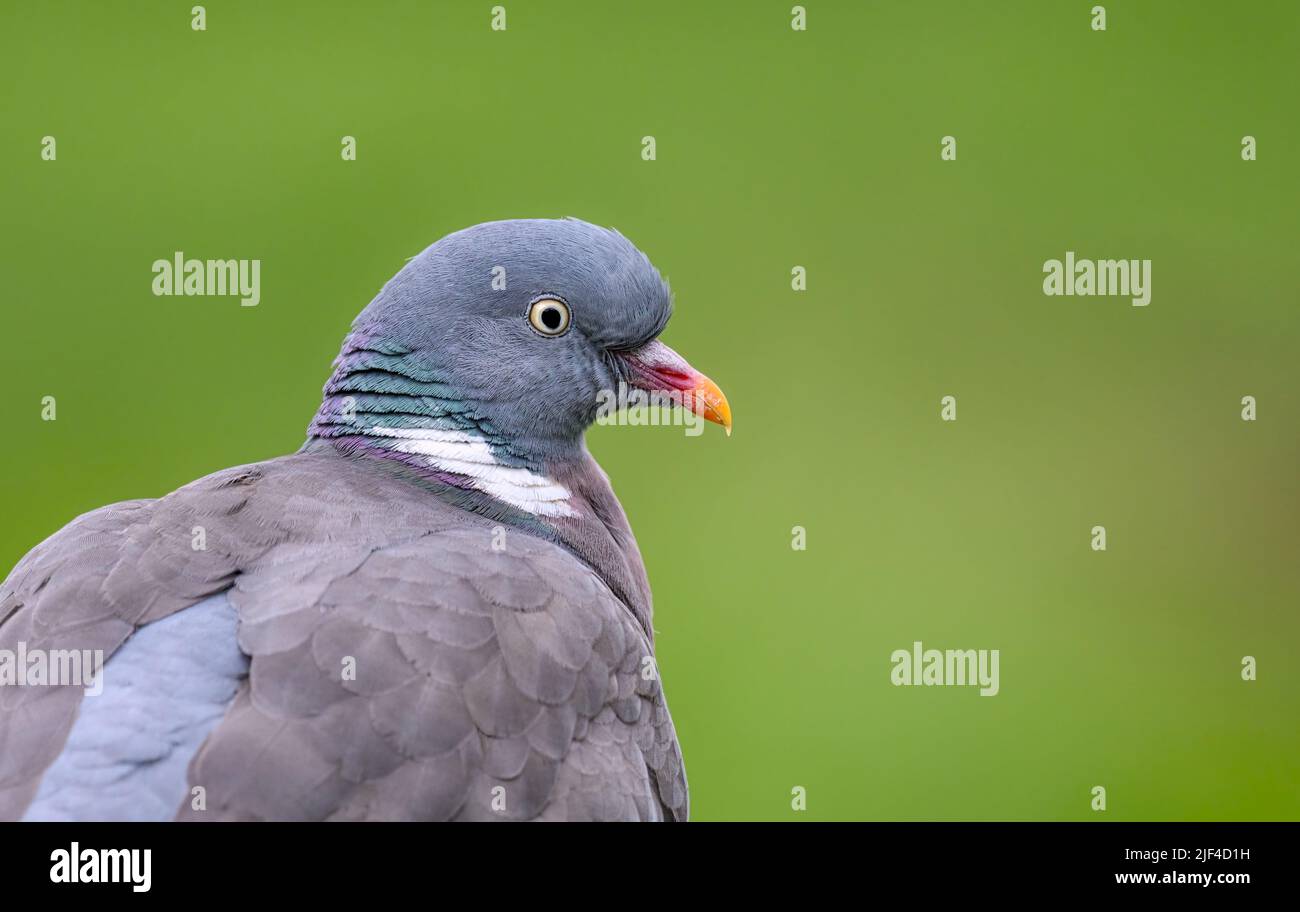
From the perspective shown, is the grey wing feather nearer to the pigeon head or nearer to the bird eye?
the pigeon head

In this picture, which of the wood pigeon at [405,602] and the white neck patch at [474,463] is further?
the white neck patch at [474,463]

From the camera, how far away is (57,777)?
121 inches

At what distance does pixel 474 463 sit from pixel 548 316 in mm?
495

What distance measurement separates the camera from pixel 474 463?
4254 millimetres

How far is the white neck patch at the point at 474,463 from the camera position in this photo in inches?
166

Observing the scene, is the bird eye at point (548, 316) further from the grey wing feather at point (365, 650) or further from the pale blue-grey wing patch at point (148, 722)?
the pale blue-grey wing patch at point (148, 722)

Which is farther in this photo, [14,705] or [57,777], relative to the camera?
[14,705]

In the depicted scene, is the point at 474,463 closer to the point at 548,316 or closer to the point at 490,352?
the point at 490,352

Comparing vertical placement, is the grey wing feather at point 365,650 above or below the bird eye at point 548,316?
below

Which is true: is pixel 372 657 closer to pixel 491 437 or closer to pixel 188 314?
pixel 491 437

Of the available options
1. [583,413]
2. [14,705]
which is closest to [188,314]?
[583,413]

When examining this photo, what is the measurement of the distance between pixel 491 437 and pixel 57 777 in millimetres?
1603

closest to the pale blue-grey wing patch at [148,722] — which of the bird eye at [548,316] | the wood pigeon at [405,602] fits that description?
the wood pigeon at [405,602]
